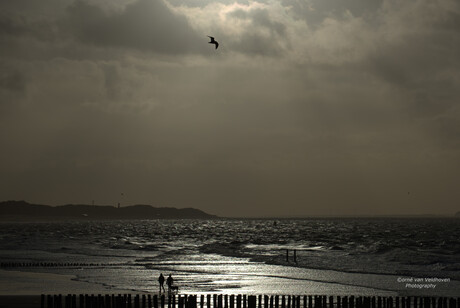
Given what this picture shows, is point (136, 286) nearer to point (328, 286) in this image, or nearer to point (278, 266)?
point (328, 286)

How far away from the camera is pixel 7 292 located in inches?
1425

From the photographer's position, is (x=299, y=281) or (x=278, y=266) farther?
(x=278, y=266)

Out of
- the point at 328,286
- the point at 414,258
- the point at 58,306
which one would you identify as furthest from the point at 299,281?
the point at 414,258

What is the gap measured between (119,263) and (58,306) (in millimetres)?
35372

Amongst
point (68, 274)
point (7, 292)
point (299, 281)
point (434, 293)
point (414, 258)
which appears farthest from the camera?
point (414, 258)

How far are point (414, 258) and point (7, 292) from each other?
49.2m

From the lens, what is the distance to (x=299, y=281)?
4591 centimetres

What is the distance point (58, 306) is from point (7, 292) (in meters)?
9.30

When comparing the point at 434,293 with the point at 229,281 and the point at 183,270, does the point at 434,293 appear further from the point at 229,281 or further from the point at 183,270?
the point at 183,270

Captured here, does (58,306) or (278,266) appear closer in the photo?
(58,306)

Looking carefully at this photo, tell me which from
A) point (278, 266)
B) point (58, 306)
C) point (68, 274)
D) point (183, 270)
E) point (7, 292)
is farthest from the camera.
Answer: point (278, 266)

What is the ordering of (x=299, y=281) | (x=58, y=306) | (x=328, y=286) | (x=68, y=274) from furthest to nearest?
1. (x=68, y=274)
2. (x=299, y=281)
3. (x=328, y=286)
4. (x=58, y=306)

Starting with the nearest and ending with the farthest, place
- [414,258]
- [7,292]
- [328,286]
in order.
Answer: [7,292], [328,286], [414,258]

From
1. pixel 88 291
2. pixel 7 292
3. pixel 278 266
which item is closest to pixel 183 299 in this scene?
pixel 88 291
